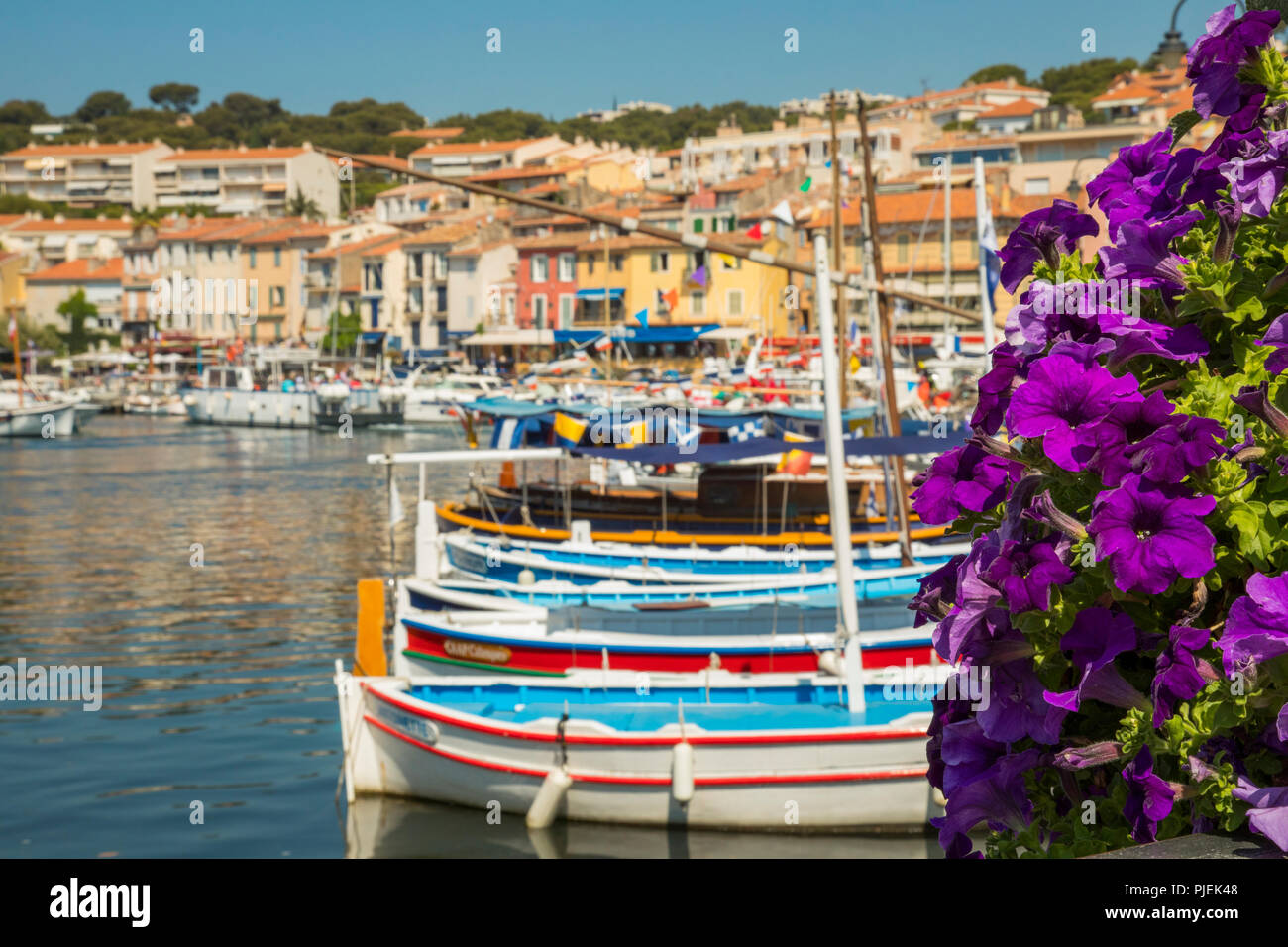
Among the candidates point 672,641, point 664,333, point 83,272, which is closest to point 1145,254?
point 672,641

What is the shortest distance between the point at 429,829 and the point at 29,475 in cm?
4699

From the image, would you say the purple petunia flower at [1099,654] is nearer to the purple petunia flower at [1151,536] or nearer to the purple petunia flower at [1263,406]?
the purple petunia flower at [1151,536]

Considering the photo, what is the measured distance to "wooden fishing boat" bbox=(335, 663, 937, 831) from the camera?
565 inches

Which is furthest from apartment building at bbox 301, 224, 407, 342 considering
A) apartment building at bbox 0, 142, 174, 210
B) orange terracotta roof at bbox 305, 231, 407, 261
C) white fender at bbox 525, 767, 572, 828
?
white fender at bbox 525, 767, 572, 828

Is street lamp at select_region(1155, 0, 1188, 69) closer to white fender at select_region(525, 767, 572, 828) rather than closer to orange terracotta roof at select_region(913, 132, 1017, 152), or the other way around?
white fender at select_region(525, 767, 572, 828)

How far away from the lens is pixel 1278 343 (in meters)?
2.21

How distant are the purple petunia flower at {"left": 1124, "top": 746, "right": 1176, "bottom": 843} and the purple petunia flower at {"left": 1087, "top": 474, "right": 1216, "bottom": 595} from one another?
0.28m

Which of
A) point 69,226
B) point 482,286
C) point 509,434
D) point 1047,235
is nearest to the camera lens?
point 1047,235

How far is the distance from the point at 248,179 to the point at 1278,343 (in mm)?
174940

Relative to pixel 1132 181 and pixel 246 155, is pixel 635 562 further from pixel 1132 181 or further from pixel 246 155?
pixel 246 155

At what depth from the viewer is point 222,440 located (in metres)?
75.9

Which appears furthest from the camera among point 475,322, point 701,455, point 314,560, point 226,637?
point 475,322
